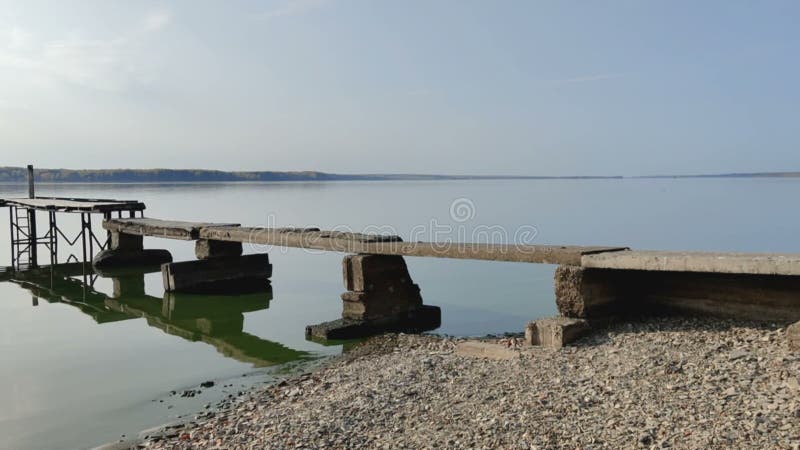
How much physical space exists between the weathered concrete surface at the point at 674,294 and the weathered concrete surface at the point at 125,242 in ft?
57.7

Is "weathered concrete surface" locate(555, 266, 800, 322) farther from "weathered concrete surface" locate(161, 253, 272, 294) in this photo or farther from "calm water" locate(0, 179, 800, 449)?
"weathered concrete surface" locate(161, 253, 272, 294)

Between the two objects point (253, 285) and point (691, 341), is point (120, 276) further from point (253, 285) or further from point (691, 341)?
point (691, 341)

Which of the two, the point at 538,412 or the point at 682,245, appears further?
the point at 682,245

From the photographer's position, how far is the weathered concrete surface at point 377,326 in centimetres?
1136

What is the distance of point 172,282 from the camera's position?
1650cm

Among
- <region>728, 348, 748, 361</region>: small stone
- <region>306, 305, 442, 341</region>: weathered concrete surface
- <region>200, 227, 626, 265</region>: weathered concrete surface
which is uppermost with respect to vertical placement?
<region>200, 227, 626, 265</region>: weathered concrete surface

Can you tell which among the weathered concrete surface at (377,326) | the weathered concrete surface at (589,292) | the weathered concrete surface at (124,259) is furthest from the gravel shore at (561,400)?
the weathered concrete surface at (124,259)

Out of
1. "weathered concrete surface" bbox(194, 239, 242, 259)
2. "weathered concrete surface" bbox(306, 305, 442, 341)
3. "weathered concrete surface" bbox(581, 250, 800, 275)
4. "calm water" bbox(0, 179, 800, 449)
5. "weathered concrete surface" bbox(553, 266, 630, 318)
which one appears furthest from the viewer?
"weathered concrete surface" bbox(194, 239, 242, 259)

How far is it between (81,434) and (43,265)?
20.0 m

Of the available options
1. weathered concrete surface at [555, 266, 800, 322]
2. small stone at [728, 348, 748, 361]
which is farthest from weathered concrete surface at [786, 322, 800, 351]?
weathered concrete surface at [555, 266, 800, 322]

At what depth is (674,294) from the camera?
8477 millimetres

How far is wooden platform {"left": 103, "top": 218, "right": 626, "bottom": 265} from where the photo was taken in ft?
30.2

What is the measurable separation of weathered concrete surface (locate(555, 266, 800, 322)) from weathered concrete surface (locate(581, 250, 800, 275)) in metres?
0.32

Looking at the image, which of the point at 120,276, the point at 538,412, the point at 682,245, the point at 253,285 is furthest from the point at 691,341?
the point at 682,245
